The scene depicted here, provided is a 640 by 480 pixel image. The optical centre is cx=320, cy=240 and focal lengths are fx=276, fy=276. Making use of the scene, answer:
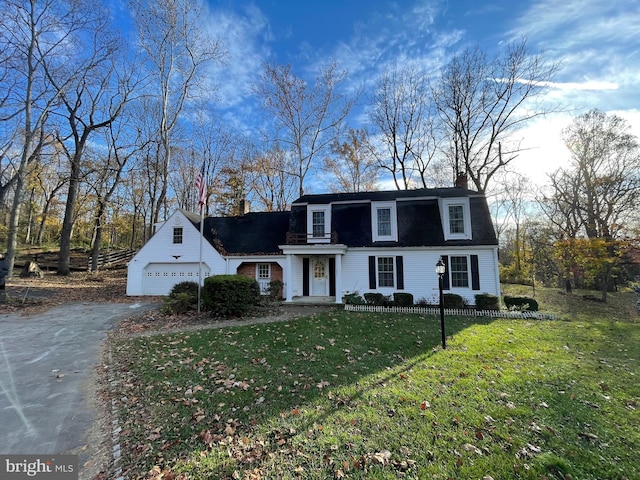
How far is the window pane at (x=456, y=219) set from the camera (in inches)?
587

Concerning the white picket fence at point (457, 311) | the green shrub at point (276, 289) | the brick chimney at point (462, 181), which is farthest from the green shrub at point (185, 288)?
the brick chimney at point (462, 181)

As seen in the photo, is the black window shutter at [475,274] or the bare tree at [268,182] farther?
the bare tree at [268,182]

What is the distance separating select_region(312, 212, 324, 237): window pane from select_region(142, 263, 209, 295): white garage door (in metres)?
7.63

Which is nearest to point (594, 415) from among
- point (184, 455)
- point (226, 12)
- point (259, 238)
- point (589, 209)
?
point (184, 455)

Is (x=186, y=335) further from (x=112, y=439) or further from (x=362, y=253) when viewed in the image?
(x=362, y=253)

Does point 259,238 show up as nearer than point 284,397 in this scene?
No

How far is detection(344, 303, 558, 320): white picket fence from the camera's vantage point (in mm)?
11961

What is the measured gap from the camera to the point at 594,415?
13.8ft

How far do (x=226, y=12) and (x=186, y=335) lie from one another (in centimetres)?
1493

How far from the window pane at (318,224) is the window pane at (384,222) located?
133 inches

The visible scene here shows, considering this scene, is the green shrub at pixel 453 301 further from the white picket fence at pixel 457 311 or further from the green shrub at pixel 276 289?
the green shrub at pixel 276 289

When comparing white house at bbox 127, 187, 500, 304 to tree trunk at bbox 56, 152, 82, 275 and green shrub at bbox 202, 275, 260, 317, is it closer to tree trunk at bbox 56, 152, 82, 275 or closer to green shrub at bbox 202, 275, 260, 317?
green shrub at bbox 202, 275, 260, 317

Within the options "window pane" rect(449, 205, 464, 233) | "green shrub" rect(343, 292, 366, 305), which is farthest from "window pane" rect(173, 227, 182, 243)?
"window pane" rect(449, 205, 464, 233)

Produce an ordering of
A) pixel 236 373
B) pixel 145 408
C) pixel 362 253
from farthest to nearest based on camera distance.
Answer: pixel 362 253 < pixel 236 373 < pixel 145 408
